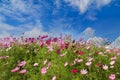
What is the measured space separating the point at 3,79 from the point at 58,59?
1.34 meters

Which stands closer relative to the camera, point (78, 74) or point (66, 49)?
point (78, 74)

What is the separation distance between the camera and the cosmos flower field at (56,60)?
22.3 feet

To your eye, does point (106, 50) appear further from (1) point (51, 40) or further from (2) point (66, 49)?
(1) point (51, 40)

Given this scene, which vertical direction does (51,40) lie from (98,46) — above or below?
above

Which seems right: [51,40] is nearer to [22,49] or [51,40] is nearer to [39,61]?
[22,49]

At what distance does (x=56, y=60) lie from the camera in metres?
7.71

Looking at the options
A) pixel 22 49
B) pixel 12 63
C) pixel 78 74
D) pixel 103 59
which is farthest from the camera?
pixel 22 49

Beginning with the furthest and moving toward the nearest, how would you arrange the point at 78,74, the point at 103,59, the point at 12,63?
1. the point at 12,63
2. the point at 103,59
3. the point at 78,74

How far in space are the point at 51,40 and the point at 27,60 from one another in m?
1.36

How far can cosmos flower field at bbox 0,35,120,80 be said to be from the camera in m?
6.80

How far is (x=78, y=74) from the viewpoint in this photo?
22.2 ft

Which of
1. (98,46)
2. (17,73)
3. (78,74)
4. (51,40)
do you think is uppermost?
(51,40)

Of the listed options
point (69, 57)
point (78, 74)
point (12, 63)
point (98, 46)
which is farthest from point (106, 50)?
point (12, 63)

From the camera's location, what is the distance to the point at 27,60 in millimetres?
8570
